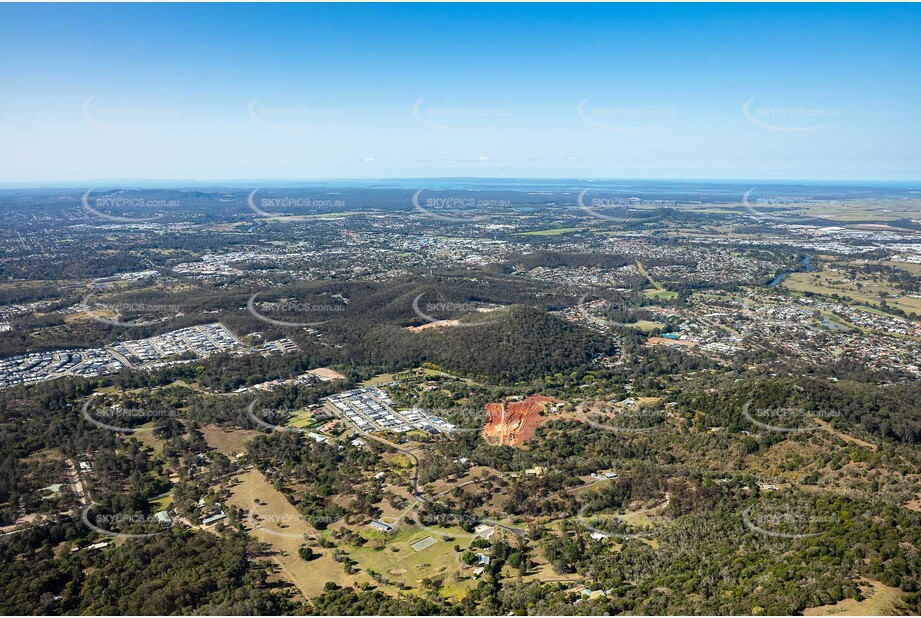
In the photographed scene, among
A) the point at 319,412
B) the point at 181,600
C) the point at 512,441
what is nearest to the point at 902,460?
the point at 512,441

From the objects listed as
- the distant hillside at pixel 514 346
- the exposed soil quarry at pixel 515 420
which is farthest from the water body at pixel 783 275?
the exposed soil quarry at pixel 515 420

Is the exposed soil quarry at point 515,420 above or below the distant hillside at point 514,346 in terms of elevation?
below

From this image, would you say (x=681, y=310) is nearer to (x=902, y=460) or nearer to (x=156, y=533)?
(x=902, y=460)

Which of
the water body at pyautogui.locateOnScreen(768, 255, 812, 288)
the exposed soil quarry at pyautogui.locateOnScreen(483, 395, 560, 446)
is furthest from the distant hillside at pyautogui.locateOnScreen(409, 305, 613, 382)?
the water body at pyautogui.locateOnScreen(768, 255, 812, 288)

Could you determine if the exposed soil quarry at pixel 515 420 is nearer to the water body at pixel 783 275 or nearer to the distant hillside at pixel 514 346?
the distant hillside at pixel 514 346

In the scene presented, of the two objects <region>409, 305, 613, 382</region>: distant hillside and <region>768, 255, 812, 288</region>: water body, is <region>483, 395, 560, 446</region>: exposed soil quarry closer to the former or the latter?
<region>409, 305, 613, 382</region>: distant hillside

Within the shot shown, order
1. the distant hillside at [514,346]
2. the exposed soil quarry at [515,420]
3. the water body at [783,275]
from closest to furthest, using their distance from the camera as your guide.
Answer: the exposed soil quarry at [515,420], the distant hillside at [514,346], the water body at [783,275]

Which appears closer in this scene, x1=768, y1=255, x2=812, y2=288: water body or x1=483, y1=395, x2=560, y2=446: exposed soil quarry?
x1=483, y1=395, x2=560, y2=446: exposed soil quarry
